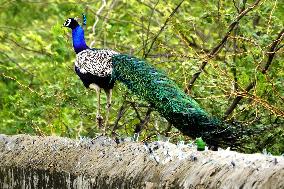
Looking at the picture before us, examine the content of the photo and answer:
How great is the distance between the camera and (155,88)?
6.71 m

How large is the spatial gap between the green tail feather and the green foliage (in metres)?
0.55

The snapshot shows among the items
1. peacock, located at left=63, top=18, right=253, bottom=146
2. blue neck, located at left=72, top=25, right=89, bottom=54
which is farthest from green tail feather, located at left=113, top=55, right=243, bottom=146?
blue neck, located at left=72, top=25, right=89, bottom=54

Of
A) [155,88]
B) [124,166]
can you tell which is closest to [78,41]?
[155,88]

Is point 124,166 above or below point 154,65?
below

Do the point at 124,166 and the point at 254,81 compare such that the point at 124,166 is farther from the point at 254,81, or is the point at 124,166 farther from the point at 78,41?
the point at 78,41

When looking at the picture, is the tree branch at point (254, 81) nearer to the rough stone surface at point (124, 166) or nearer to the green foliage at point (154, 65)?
the green foliage at point (154, 65)

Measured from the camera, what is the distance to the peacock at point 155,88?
6.27m

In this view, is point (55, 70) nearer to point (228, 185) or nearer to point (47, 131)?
point (47, 131)

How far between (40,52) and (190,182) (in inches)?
272

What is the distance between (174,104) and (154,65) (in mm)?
2590

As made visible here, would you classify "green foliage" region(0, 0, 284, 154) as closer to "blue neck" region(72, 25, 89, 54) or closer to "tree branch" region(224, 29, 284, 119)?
"tree branch" region(224, 29, 284, 119)

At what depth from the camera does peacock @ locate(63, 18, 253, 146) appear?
247 inches

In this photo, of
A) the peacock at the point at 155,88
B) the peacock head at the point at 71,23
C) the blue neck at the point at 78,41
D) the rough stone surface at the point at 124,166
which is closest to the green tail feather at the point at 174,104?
the peacock at the point at 155,88

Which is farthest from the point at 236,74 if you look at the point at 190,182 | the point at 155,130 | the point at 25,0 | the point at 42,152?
the point at 25,0
